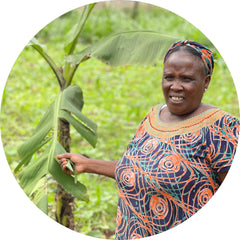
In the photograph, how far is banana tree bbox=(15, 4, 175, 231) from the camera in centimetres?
221

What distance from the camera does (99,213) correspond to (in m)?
3.25

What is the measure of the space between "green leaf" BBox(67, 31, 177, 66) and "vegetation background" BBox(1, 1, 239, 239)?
41.6 inches

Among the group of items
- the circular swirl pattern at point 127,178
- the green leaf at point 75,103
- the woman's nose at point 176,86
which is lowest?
the circular swirl pattern at point 127,178

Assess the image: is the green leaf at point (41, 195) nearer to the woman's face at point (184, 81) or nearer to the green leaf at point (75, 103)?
the green leaf at point (75, 103)

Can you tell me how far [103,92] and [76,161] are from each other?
2.72m

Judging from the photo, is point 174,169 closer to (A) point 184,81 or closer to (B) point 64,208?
(A) point 184,81

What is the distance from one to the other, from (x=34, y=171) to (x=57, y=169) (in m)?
0.15

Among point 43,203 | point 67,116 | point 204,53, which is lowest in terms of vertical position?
point 43,203

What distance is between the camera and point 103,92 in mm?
4824

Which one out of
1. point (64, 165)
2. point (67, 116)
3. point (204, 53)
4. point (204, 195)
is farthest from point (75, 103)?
point (204, 195)

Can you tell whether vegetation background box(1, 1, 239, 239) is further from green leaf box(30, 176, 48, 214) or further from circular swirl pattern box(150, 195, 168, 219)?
circular swirl pattern box(150, 195, 168, 219)

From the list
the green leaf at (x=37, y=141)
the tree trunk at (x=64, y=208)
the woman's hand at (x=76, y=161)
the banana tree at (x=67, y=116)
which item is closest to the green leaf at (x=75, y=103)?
the banana tree at (x=67, y=116)

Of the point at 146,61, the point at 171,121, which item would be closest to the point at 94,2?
the point at 146,61

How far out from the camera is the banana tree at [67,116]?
2.21 meters
